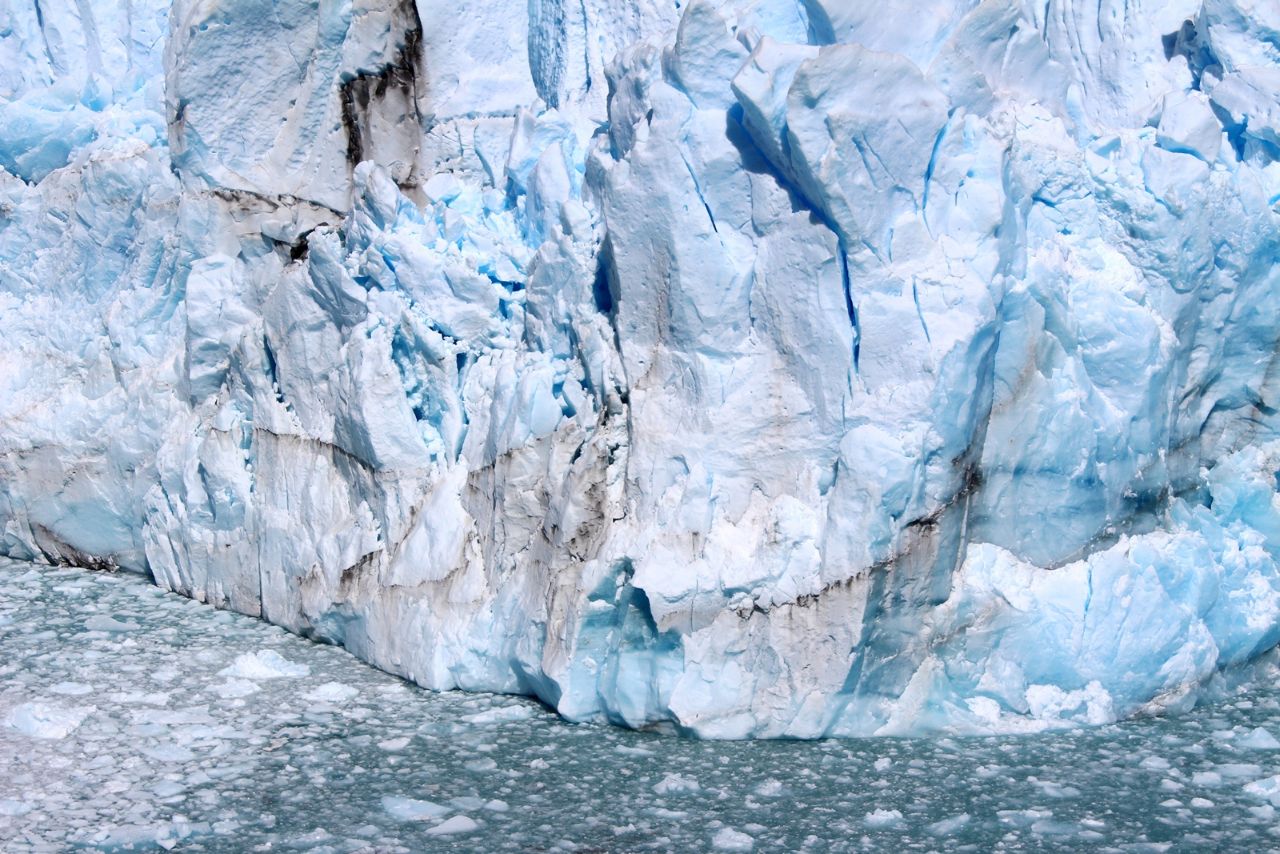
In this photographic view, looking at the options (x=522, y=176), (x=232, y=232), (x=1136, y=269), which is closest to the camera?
(x=1136, y=269)

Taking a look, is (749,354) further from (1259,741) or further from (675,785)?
(1259,741)

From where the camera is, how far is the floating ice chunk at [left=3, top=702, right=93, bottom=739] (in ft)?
15.5

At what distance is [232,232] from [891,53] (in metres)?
2.72

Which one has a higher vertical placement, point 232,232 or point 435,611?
point 232,232

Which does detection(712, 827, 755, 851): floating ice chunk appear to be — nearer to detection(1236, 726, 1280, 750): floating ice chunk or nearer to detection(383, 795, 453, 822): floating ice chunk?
detection(383, 795, 453, 822): floating ice chunk

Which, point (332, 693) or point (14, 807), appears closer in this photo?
point (14, 807)

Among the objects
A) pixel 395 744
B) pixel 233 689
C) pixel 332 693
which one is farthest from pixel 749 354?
pixel 233 689

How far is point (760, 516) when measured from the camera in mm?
4777

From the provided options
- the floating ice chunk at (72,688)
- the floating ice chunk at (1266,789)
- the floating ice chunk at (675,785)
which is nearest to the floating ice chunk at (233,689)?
the floating ice chunk at (72,688)

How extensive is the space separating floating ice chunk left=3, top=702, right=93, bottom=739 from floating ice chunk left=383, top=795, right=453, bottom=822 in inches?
45.1

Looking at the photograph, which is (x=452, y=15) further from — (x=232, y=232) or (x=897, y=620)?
(x=897, y=620)

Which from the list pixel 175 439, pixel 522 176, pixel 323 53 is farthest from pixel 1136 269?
pixel 175 439

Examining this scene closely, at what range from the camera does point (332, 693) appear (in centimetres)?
507

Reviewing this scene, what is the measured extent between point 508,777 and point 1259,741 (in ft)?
7.27
